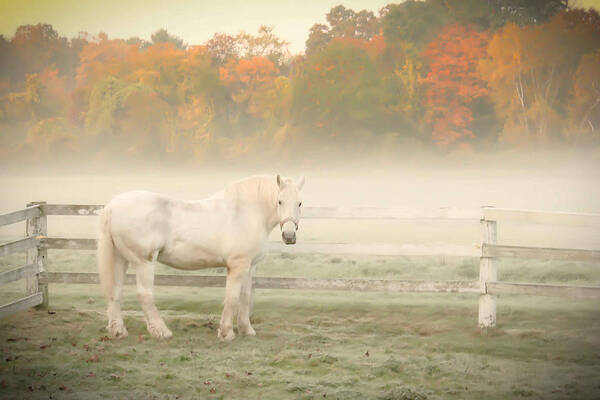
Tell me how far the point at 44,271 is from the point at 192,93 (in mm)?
5704

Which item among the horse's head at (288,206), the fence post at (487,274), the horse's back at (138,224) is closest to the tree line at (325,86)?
the fence post at (487,274)

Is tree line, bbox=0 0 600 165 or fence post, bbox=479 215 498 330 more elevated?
tree line, bbox=0 0 600 165

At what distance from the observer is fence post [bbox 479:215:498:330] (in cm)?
492

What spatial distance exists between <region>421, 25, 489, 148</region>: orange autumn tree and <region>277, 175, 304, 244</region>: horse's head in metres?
5.78

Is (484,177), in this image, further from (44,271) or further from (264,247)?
(44,271)

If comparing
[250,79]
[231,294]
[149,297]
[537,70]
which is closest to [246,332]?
[231,294]

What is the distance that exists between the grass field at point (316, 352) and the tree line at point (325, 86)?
3.97 metres

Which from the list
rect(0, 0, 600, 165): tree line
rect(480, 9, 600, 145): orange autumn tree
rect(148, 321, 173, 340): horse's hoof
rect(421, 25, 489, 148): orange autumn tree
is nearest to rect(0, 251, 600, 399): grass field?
rect(148, 321, 173, 340): horse's hoof

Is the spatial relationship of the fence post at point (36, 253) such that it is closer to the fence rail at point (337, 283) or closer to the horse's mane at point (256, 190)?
the fence rail at point (337, 283)

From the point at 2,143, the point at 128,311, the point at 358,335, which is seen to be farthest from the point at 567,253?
the point at 2,143

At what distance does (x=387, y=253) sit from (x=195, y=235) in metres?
1.53

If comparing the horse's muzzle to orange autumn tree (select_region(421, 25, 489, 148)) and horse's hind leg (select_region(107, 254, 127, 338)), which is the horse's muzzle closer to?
horse's hind leg (select_region(107, 254, 127, 338))

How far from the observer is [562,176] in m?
9.11

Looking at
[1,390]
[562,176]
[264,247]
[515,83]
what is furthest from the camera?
[515,83]
